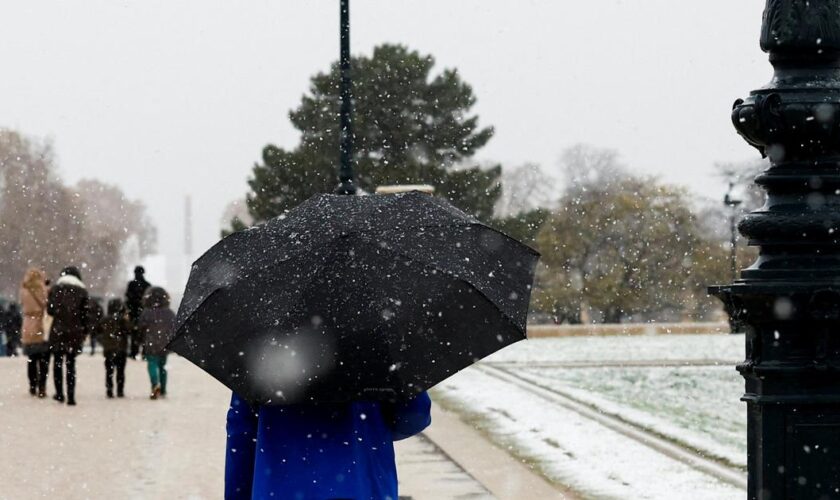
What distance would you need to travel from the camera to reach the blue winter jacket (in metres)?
4.12

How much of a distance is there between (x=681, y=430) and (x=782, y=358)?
348 inches

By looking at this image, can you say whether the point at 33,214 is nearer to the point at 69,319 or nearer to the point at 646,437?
the point at 69,319

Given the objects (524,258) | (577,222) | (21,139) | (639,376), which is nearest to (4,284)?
(21,139)

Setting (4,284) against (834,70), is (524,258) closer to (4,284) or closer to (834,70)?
(834,70)

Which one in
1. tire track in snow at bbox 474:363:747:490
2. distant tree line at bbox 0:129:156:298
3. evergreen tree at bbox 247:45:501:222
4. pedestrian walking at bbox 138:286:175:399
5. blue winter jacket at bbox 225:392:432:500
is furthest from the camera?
distant tree line at bbox 0:129:156:298

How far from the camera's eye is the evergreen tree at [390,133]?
55719 mm

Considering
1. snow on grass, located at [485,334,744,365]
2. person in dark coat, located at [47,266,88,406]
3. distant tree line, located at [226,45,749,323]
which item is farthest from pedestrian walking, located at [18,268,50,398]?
distant tree line, located at [226,45,749,323]

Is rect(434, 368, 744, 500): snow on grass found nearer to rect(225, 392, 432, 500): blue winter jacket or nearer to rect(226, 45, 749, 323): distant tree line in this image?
rect(225, 392, 432, 500): blue winter jacket

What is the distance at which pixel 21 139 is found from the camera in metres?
88.9

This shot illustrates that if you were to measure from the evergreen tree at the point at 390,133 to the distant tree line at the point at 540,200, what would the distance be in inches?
1.9

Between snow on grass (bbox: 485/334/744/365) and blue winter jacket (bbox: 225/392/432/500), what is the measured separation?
916 inches

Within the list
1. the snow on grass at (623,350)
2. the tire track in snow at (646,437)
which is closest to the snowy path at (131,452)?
the tire track in snow at (646,437)

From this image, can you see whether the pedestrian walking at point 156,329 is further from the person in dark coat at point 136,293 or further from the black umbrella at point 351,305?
the black umbrella at point 351,305

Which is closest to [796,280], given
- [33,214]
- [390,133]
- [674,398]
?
[674,398]
